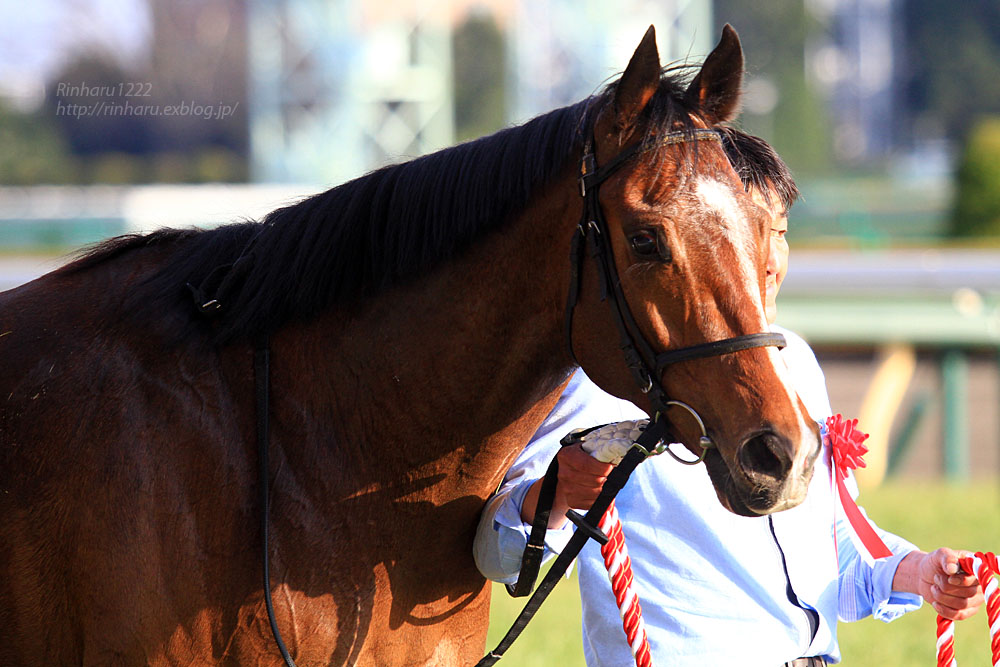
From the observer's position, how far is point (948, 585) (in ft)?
7.18

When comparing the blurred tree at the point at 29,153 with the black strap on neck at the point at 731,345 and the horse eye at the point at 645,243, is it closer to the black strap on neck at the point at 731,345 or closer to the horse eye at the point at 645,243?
the horse eye at the point at 645,243

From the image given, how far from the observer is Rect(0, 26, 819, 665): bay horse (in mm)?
1961

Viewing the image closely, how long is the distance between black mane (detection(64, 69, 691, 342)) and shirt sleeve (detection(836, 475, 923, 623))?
44.3 inches

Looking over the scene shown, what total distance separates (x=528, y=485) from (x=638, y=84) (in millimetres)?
833

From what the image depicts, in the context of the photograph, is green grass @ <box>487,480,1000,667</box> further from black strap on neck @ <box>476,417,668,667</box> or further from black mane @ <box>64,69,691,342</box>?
black mane @ <box>64,69,691,342</box>

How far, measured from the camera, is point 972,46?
A: 125 feet

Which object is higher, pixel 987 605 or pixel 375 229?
pixel 375 229

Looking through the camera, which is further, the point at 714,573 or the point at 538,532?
the point at 714,573

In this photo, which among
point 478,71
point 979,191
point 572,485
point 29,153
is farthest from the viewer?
point 478,71

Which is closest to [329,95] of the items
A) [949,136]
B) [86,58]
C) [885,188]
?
[885,188]

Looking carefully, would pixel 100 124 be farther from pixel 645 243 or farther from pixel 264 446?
pixel 645 243

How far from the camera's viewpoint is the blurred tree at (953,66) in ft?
125

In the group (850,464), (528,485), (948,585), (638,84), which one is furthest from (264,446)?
(948,585)

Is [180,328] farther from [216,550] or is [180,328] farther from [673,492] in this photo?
[673,492]
